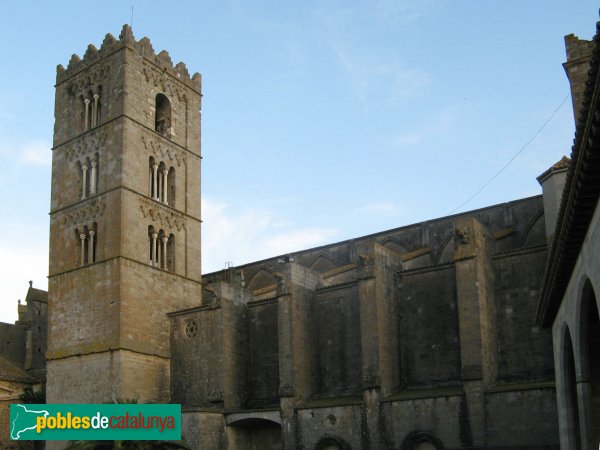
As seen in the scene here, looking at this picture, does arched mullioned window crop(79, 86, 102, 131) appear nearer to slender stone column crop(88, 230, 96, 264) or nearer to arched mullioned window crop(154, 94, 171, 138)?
arched mullioned window crop(154, 94, 171, 138)

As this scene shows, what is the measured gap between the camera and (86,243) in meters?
36.5

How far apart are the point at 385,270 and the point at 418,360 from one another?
361 centimetres

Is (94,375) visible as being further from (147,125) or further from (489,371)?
(489,371)

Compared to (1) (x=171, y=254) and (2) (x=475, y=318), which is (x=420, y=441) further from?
(1) (x=171, y=254)

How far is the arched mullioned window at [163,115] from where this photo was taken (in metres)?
39.2

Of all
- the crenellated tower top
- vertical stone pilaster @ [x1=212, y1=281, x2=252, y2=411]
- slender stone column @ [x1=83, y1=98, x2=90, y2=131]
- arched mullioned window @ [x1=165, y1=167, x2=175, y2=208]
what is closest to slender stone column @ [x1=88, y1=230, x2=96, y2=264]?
arched mullioned window @ [x1=165, y1=167, x2=175, y2=208]

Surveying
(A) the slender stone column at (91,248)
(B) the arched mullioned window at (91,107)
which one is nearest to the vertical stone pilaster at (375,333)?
(A) the slender stone column at (91,248)

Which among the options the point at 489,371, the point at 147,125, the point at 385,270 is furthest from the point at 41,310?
the point at 489,371

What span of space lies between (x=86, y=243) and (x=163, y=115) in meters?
7.59

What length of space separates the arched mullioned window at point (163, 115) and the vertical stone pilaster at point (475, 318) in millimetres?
17054

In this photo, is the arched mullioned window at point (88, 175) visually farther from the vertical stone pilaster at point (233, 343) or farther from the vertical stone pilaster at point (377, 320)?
the vertical stone pilaster at point (377, 320)

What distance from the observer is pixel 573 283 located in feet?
49.0

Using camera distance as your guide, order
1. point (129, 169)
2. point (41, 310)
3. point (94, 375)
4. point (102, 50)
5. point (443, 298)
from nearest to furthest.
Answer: point (443, 298) → point (94, 375) → point (129, 169) → point (102, 50) → point (41, 310)

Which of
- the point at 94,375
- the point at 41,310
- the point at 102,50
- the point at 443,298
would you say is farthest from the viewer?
the point at 41,310
